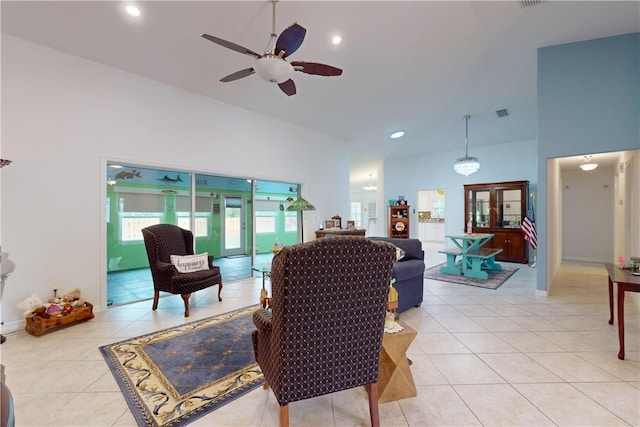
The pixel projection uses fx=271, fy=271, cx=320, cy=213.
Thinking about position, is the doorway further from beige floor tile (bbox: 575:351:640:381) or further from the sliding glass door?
beige floor tile (bbox: 575:351:640:381)

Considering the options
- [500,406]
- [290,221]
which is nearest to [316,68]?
[500,406]

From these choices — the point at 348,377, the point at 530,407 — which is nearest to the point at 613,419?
the point at 530,407

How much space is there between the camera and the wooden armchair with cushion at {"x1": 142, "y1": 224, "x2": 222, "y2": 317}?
129 inches

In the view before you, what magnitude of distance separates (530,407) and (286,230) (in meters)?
5.13

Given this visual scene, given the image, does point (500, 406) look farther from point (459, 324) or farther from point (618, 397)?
Result: point (459, 324)

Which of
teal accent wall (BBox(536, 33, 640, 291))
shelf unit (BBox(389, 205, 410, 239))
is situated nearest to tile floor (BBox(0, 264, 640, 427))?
teal accent wall (BBox(536, 33, 640, 291))

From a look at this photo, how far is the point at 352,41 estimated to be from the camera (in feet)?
10.8

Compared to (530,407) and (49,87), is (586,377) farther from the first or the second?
(49,87)

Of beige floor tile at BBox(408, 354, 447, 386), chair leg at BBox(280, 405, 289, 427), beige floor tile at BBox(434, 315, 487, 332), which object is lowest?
beige floor tile at BBox(408, 354, 447, 386)

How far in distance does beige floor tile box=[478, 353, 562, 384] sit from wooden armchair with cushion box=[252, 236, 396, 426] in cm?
125

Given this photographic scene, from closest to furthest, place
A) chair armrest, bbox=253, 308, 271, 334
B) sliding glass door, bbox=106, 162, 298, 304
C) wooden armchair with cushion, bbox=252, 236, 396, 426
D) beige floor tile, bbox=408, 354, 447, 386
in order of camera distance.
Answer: wooden armchair with cushion, bbox=252, 236, 396, 426 < chair armrest, bbox=253, 308, 271, 334 < beige floor tile, bbox=408, 354, 447, 386 < sliding glass door, bbox=106, 162, 298, 304

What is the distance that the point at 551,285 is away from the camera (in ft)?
14.8

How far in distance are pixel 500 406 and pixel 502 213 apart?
6360 mm

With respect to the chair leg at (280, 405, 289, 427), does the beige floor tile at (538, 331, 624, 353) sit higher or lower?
lower
